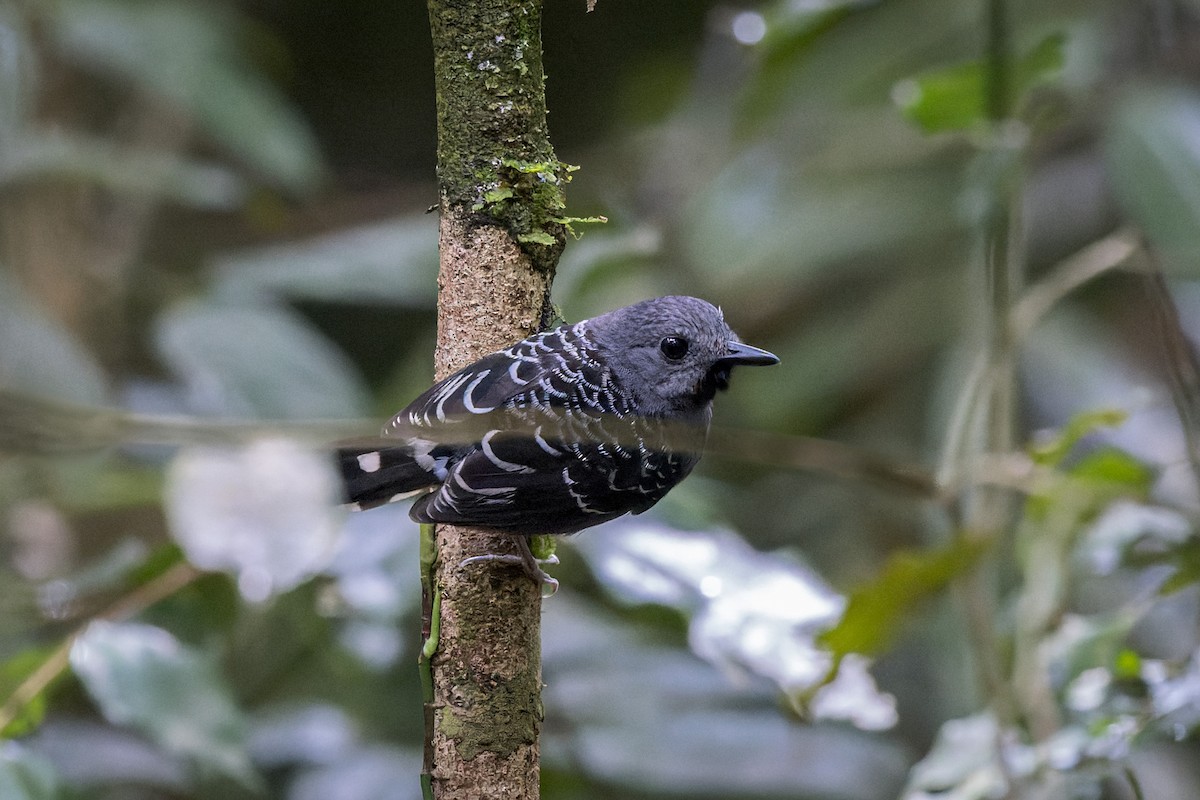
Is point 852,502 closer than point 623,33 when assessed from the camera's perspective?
Yes

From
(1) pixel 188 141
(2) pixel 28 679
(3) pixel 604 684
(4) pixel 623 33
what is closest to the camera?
(2) pixel 28 679

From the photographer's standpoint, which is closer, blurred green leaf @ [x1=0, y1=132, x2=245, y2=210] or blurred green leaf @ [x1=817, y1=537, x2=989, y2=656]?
blurred green leaf @ [x1=817, y1=537, x2=989, y2=656]

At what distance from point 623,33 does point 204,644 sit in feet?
12.3

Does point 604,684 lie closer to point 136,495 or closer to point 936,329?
point 136,495

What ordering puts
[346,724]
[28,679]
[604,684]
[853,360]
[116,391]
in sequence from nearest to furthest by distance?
[28,679]
[604,684]
[346,724]
[116,391]
[853,360]

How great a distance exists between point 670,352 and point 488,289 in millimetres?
465

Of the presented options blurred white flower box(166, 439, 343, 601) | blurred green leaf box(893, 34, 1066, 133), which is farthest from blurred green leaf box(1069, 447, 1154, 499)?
blurred white flower box(166, 439, 343, 601)

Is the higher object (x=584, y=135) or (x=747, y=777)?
(x=584, y=135)

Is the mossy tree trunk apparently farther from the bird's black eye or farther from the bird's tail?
the bird's black eye

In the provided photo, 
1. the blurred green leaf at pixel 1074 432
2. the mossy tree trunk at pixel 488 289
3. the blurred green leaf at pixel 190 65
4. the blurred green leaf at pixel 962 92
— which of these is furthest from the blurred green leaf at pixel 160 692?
the blurred green leaf at pixel 190 65

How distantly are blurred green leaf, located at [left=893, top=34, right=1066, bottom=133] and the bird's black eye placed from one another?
0.74 m

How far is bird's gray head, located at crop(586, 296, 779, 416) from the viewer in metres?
2.13

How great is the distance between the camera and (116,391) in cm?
345

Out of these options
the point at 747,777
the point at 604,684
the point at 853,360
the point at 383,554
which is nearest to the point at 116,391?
the point at 383,554
